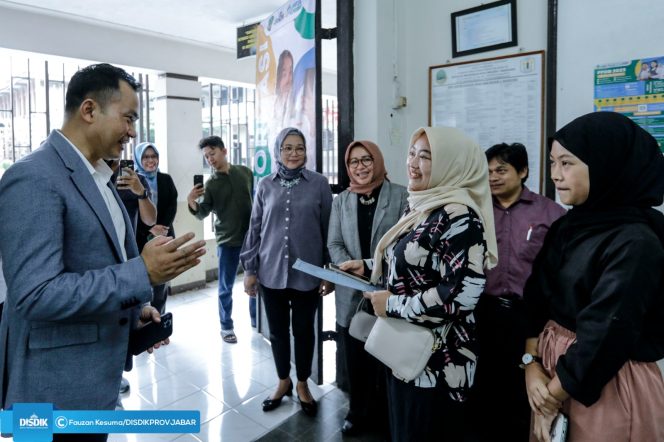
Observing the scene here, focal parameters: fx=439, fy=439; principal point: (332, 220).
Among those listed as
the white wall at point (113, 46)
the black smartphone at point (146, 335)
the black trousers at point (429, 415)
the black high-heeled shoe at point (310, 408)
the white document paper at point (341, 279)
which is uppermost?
Answer: the white wall at point (113, 46)

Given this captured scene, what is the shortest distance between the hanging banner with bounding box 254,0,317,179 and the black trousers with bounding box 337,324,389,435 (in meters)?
1.15

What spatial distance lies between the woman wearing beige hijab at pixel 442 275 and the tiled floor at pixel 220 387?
102cm

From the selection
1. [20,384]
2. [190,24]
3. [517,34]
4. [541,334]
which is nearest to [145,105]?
[190,24]

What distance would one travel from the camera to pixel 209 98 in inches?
238

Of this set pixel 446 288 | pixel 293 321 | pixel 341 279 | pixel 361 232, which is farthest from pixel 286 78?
pixel 446 288

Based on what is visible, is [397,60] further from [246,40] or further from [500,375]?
[246,40]

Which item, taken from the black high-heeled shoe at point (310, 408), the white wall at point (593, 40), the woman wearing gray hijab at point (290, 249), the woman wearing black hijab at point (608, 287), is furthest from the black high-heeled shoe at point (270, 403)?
the white wall at point (593, 40)

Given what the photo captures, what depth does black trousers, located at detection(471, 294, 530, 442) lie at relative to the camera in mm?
1963

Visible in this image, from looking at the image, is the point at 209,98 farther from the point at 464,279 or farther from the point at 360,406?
the point at 464,279

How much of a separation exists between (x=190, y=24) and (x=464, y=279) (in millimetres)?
4039

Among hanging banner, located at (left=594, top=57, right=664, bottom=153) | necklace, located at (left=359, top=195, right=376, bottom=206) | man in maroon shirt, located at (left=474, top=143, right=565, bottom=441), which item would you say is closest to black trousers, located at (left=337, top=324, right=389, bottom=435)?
man in maroon shirt, located at (left=474, top=143, right=565, bottom=441)

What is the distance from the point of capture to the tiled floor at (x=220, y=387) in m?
2.36

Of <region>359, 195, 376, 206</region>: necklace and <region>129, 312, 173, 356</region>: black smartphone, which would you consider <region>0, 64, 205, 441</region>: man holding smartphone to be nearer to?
<region>129, 312, 173, 356</region>: black smartphone

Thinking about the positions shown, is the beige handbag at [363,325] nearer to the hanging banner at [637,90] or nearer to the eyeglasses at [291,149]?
the eyeglasses at [291,149]
